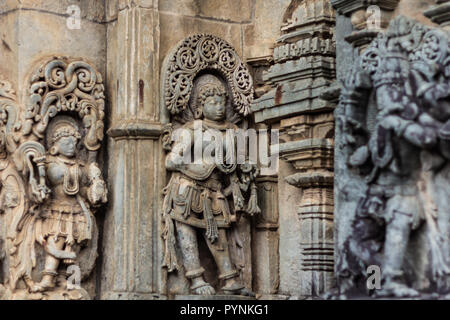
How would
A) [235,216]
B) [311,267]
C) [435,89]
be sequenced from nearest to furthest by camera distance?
[435,89] < [311,267] < [235,216]

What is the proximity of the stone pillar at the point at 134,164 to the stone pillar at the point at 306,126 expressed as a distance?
1.09 m

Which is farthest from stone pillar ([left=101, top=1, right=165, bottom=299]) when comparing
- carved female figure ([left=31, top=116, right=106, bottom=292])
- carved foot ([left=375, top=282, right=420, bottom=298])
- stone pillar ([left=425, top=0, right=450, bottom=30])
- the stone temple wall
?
stone pillar ([left=425, top=0, right=450, bottom=30])

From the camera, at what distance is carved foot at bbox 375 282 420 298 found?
9422 mm

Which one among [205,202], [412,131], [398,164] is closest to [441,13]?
[412,131]

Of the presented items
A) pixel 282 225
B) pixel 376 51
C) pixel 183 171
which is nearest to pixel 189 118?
pixel 183 171

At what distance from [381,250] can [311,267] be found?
216 cm

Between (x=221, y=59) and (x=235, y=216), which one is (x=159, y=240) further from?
(x=221, y=59)

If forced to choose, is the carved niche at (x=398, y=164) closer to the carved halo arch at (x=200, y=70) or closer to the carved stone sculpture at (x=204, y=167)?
the carved stone sculpture at (x=204, y=167)

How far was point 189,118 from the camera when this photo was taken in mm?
12914

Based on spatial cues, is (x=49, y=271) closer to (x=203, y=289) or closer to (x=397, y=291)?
(x=203, y=289)

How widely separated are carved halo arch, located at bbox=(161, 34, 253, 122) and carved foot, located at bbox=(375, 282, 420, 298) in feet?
12.7

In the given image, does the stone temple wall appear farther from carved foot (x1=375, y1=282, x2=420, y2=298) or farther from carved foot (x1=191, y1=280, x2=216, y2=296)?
carved foot (x1=375, y1=282, x2=420, y2=298)

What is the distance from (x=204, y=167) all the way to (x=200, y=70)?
0.99 m

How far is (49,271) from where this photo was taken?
12352mm
